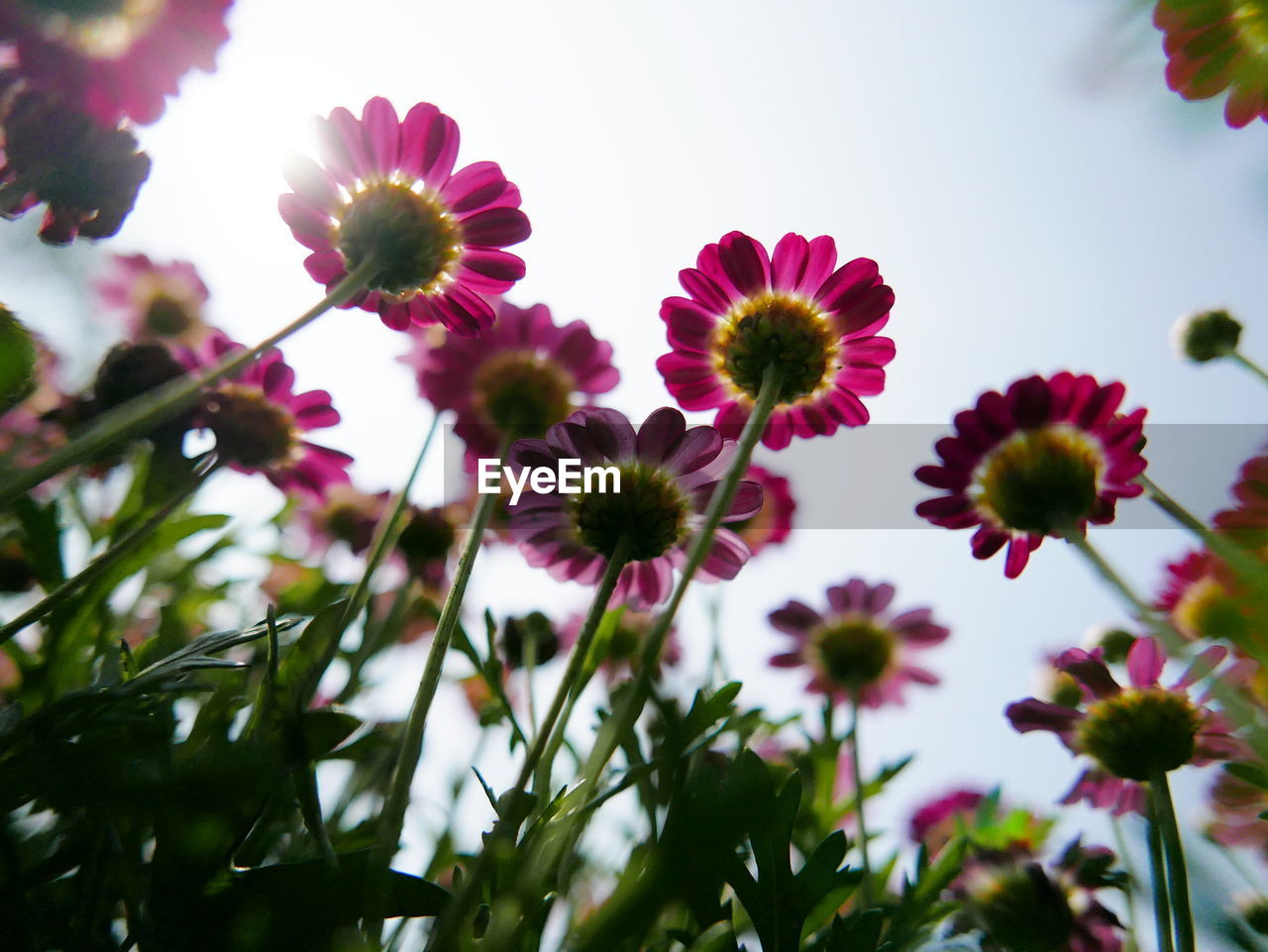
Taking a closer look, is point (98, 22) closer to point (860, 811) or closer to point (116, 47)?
point (116, 47)

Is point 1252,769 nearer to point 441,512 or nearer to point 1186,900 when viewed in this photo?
point 1186,900

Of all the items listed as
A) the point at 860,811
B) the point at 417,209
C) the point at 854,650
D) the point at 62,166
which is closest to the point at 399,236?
the point at 417,209

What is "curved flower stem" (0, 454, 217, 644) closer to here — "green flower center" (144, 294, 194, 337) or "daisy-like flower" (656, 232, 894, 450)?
"daisy-like flower" (656, 232, 894, 450)

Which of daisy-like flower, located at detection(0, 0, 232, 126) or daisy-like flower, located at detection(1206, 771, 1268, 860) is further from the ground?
daisy-like flower, located at detection(0, 0, 232, 126)

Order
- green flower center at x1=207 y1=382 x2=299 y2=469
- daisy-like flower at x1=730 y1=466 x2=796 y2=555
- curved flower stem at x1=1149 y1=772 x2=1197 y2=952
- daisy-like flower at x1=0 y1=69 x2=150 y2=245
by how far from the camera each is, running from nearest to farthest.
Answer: curved flower stem at x1=1149 y1=772 x2=1197 y2=952 < daisy-like flower at x1=0 y1=69 x2=150 y2=245 < green flower center at x1=207 y1=382 x2=299 y2=469 < daisy-like flower at x1=730 y1=466 x2=796 y2=555

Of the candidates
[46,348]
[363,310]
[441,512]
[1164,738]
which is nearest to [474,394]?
[363,310]

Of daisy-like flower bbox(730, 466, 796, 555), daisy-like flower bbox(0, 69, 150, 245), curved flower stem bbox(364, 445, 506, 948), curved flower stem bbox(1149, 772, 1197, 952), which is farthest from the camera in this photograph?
daisy-like flower bbox(730, 466, 796, 555)

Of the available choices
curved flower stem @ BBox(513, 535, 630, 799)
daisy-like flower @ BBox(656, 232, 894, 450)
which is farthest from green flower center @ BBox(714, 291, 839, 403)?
curved flower stem @ BBox(513, 535, 630, 799)
